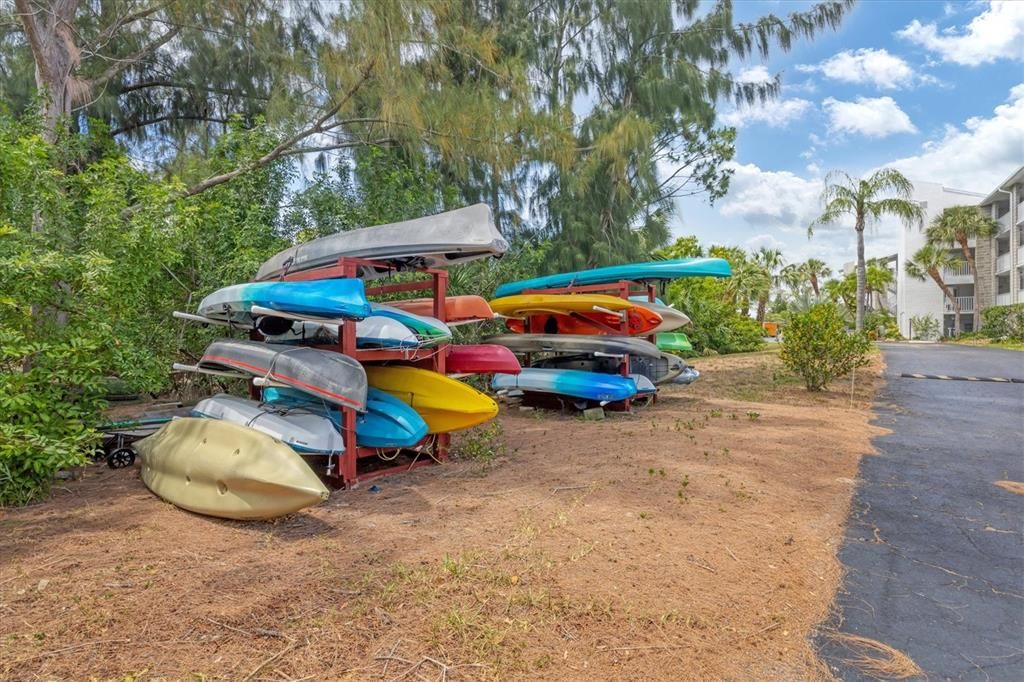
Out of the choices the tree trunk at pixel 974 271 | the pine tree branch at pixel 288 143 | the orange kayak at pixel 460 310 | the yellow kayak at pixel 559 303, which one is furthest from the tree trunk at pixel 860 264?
the pine tree branch at pixel 288 143

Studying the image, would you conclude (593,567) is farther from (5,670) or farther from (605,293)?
(605,293)

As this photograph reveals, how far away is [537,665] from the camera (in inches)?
94.3

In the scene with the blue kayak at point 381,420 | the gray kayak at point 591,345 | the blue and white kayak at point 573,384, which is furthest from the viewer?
the gray kayak at point 591,345

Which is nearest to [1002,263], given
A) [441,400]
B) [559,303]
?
[559,303]

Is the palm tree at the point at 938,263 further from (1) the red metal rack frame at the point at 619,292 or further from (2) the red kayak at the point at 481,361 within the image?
(2) the red kayak at the point at 481,361

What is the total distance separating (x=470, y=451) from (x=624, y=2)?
11162 mm

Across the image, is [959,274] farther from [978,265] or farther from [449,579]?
[449,579]

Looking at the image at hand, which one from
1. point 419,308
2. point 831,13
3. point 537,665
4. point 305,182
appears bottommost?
point 537,665

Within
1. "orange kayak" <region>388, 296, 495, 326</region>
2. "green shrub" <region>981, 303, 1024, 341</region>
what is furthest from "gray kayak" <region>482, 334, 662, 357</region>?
"green shrub" <region>981, 303, 1024, 341</region>

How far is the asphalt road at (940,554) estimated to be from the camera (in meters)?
2.67

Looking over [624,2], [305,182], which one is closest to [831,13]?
[624,2]

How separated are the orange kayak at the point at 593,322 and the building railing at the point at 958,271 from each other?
3796 cm

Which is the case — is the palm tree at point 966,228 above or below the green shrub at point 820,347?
above

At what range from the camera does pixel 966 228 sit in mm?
35688
